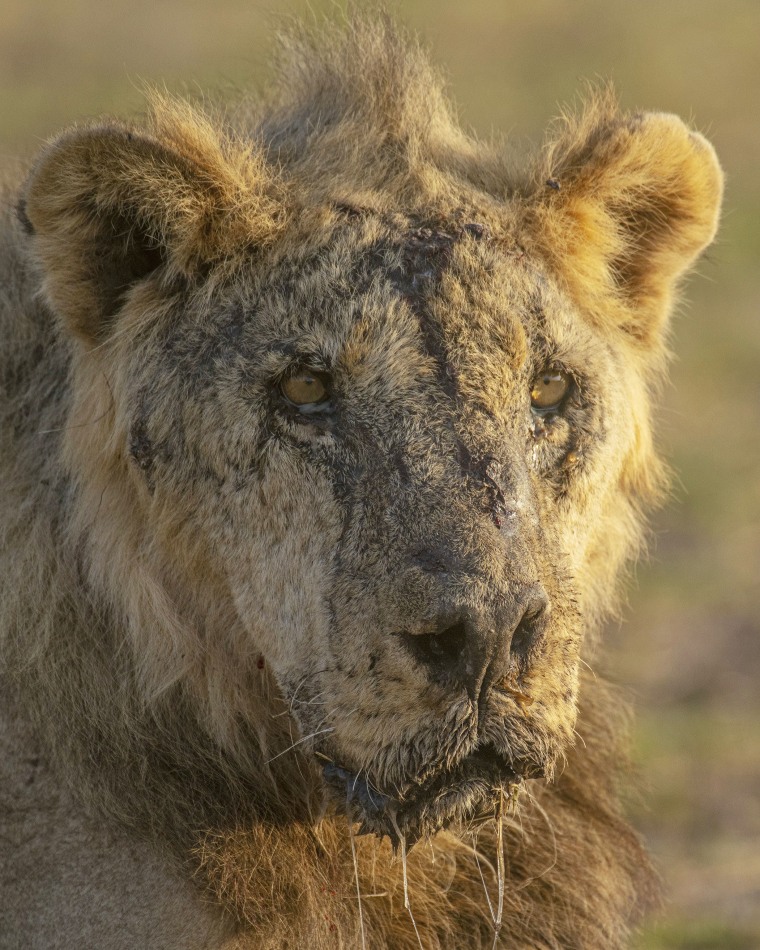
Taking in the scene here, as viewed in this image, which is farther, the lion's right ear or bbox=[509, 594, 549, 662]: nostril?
the lion's right ear

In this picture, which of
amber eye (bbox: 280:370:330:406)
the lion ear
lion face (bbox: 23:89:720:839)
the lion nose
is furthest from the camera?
the lion ear

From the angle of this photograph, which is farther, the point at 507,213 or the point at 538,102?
the point at 538,102

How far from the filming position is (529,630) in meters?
3.00

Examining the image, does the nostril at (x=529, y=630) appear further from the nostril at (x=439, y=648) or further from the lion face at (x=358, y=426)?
Result: the nostril at (x=439, y=648)

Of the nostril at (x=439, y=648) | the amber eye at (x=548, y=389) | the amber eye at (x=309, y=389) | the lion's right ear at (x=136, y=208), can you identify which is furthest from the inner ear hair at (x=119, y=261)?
the nostril at (x=439, y=648)

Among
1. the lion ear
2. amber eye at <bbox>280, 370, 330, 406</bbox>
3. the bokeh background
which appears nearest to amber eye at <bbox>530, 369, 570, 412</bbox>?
the lion ear

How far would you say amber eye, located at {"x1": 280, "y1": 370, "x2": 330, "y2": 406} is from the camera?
331 centimetres

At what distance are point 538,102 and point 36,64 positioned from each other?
6.83m

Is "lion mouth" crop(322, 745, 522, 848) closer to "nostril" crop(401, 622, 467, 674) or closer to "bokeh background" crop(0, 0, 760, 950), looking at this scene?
"nostril" crop(401, 622, 467, 674)

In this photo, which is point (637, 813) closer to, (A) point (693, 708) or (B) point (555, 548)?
(A) point (693, 708)

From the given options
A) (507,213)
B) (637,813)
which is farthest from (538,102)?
(507,213)

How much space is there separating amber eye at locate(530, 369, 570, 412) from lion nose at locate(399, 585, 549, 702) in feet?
1.99

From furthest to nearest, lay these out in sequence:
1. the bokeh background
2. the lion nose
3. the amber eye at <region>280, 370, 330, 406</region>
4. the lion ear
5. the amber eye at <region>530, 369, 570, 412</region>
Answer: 1. the bokeh background
2. the lion ear
3. the amber eye at <region>530, 369, 570, 412</region>
4. the amber eye at <region>280, 370, 330, 406</region>
5. the lion nose

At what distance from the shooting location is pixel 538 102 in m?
18.0
